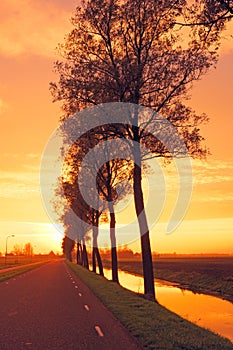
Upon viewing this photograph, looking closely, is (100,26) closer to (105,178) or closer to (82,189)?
(105,178)

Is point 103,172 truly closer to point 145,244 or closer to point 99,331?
point 145,244

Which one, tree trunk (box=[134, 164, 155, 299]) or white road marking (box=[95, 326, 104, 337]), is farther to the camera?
tree trunk (box=[134, 164, 155, 299])

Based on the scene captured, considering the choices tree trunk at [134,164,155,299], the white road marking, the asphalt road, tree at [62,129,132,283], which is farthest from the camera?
tree at [62,129,132,283]

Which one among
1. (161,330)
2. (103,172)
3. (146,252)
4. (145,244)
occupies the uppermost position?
(103,172)

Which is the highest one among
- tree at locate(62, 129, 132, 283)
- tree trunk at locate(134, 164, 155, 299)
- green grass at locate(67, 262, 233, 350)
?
tree at locate(62, 129, 132, 283)

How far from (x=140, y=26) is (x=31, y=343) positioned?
19.0 meters

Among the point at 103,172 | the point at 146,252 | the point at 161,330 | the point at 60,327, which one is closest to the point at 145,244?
the point at 146,252

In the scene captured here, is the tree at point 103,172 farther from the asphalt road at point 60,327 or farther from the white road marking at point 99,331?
the white road marking at point 99,331

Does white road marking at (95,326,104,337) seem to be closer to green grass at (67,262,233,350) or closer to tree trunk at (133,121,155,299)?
green grass at (67,262,233,350)

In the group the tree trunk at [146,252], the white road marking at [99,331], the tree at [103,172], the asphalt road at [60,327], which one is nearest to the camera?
the asphalt road at [60,327]

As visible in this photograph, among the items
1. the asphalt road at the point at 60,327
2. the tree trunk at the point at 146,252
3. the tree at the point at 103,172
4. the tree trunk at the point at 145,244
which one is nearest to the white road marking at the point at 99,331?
the asphalt road at the point at 60,327

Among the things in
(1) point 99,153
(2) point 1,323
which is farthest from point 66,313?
(1) point 99,153

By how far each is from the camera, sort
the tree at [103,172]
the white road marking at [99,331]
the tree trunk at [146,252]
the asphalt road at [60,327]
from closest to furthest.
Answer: the asphalt road at [60,327] < the white road marking at [99,331] < the tree trunk at [146,252] < the tree at [103,172]

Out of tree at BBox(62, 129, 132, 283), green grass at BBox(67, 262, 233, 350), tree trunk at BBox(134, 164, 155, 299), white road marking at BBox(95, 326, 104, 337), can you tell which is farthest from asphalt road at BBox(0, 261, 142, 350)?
tree at BBox(62, 129, 132, 283)
